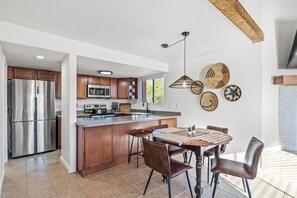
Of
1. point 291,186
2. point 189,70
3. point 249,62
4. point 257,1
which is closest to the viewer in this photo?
point 257,1

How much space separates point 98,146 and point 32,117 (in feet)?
6.44

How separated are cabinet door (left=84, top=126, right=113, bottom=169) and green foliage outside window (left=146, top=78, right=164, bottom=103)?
2.24m

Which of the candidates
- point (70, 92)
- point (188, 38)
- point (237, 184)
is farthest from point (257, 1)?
point (70, 92)

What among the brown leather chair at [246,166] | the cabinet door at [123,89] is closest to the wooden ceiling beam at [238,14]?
the brown leather chair at [246,166]

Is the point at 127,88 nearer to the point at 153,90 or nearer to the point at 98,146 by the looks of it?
the point at 153,90

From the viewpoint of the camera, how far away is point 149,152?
193cm

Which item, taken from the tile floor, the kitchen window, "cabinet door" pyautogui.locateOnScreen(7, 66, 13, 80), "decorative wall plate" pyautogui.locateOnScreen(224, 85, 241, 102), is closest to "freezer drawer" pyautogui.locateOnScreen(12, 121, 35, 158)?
the tile floor

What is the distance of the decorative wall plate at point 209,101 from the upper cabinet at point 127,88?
2626 mm

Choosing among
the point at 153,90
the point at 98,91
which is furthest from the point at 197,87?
the point at 98,91

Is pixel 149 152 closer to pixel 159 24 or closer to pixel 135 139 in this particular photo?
pixel 135 139

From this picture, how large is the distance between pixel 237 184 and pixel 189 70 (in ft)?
8.38

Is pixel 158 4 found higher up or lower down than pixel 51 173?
higher up

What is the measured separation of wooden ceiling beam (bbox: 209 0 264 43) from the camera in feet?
5.41

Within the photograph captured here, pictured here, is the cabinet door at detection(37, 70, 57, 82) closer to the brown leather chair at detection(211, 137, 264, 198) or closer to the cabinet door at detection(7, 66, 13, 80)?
the cabinet door at detection(7, 66, 13, 80)
